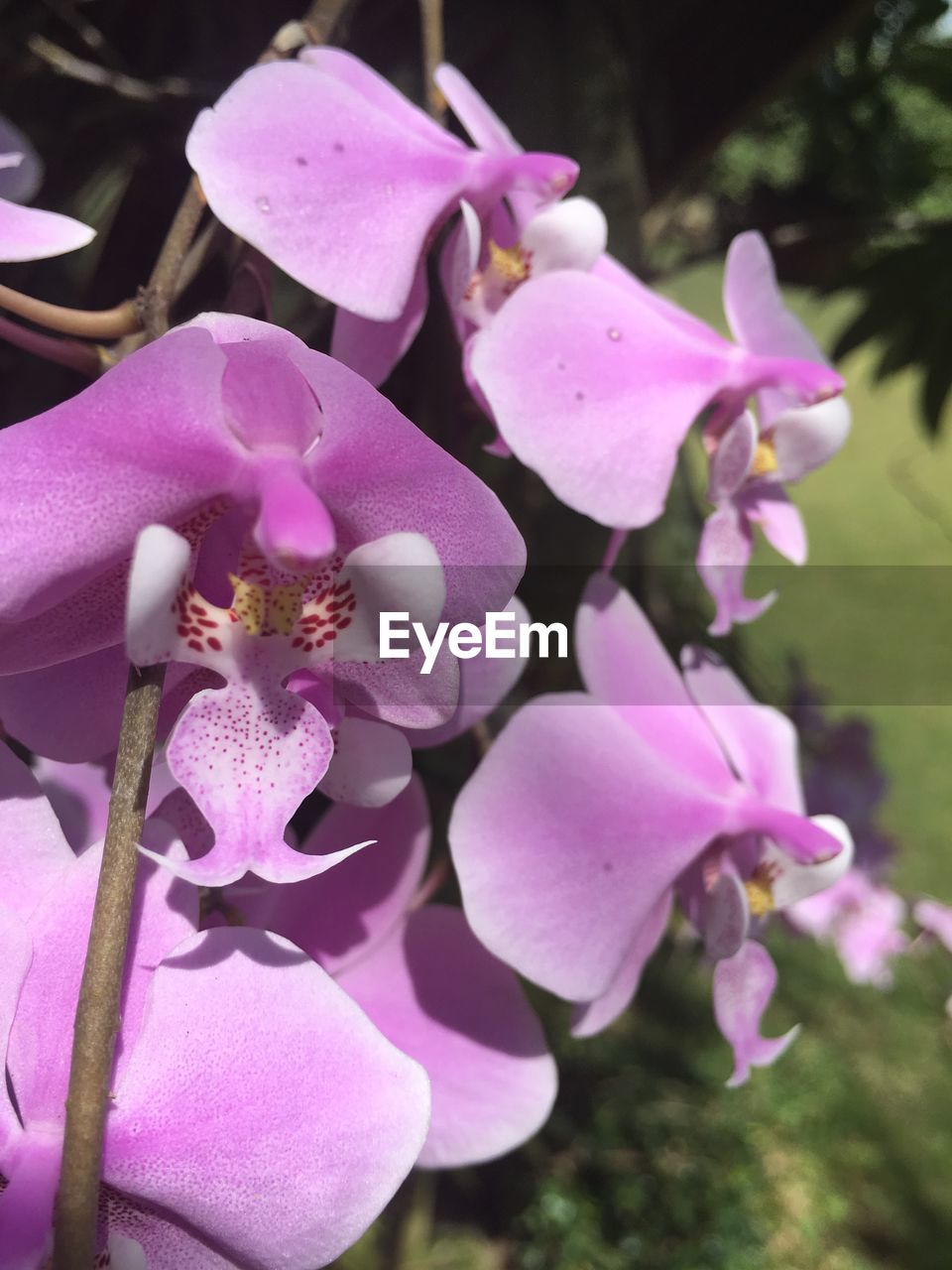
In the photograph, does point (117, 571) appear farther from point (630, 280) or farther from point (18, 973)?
point (630, 280)

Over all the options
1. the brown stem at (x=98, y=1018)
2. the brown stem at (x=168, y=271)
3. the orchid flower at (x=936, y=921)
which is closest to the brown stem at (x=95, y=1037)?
the brown stem at (x=98, y=1018)

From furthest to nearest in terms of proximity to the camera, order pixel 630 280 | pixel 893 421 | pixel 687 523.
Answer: pixel 893 421 < pixel 687 523 < pixel 630 280

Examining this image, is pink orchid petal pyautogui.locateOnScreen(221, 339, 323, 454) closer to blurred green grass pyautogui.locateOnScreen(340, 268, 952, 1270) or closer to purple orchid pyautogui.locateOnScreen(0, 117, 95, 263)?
purple orchid pyautogui.locateOnScreen(0, 117, 95, 263)

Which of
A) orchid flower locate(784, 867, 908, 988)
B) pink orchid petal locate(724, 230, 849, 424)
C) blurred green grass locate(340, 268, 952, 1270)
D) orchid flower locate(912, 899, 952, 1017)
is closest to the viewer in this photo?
pink orchid petal locate(724, 230, 849, 424)

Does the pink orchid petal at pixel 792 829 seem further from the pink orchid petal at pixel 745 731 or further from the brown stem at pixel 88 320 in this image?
the brown stem at pixel 88 320

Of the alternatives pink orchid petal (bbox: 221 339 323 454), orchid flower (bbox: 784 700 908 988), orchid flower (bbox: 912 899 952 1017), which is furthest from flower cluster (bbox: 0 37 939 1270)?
orchid flower (bbox: 784 700 908 988)

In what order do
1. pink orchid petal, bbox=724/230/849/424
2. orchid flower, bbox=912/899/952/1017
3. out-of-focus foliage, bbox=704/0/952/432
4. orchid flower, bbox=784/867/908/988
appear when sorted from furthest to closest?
orchid flower, bbox=784/867/908/988
out-of-focus foliage, bbox=704/0/952/432
orchid flower, bbox=912/899/952/1017
pink orchid petal, bbox=724/230/849/424

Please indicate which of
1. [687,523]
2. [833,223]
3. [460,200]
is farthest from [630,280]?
[833,223]
